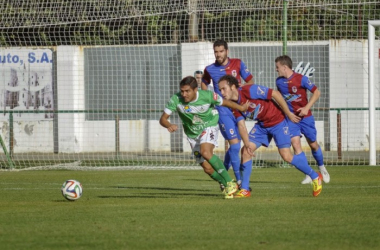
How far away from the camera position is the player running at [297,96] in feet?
42.5

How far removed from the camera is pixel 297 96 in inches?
544

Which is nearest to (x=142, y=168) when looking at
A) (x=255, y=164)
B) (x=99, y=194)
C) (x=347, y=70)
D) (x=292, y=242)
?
(x=255, y=164)

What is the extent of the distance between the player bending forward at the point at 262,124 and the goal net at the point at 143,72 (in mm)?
10824

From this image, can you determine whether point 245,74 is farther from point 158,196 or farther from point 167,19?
point 167,19

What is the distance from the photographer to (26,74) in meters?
26.8

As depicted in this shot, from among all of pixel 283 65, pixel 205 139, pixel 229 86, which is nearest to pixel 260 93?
pixel 229 86

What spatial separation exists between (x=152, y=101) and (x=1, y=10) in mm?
5657

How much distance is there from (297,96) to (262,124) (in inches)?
85.9

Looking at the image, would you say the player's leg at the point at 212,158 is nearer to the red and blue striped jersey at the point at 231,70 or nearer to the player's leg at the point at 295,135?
the red and blue striped jersey at the point at 231,70

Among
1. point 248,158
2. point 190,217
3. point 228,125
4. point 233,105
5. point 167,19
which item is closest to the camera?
point 190,217

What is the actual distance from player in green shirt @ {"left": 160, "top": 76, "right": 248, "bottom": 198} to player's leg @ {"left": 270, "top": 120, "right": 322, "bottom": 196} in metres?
0.74

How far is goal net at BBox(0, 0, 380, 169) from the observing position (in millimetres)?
23469

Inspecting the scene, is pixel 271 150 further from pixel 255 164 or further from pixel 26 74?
pixel 26 74

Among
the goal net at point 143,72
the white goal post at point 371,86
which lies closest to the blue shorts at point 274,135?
the white goal post at point 371,86
